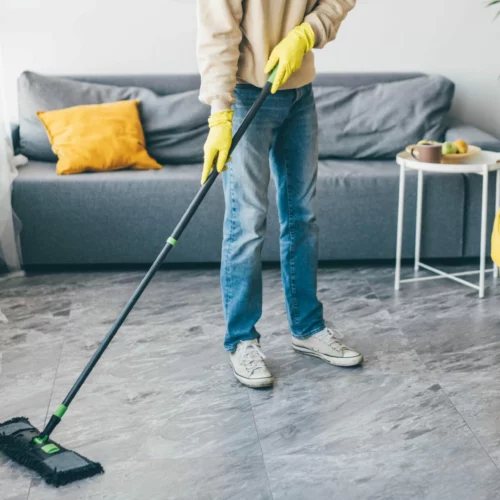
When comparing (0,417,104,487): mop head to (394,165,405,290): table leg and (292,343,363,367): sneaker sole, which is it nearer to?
(292,343,363,367): sneaker sole

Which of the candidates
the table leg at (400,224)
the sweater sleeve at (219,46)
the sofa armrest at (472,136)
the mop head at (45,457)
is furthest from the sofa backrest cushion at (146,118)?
the mop head at (45,457)

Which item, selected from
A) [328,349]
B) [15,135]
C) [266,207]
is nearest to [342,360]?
[328,349]

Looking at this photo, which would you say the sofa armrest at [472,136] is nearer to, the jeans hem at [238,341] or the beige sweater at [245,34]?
the beige sweater at [245,34]

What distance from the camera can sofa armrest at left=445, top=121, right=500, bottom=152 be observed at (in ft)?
11.0

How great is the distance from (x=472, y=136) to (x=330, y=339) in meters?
1.38

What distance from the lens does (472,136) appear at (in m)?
3.46

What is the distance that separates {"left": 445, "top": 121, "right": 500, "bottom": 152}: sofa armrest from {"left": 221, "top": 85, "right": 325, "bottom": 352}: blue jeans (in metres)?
1.24

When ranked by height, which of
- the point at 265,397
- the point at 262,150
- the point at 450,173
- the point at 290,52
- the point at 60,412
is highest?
the point at 290,52

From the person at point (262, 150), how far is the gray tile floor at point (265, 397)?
126 mm

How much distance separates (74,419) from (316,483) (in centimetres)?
65

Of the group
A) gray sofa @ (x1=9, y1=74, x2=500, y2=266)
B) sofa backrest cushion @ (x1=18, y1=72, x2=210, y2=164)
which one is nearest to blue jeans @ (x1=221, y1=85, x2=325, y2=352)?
gray sofa @ (x1=9, y1=74, x2=500, y2=266)

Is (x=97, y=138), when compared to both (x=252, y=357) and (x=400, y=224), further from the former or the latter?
(x=252, y=357)

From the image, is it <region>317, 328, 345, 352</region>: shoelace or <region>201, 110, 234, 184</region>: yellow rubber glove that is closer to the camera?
<region>201, 110, 234, 184</region>: yellow rubber glove

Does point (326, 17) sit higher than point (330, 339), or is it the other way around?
point (326, 17)
